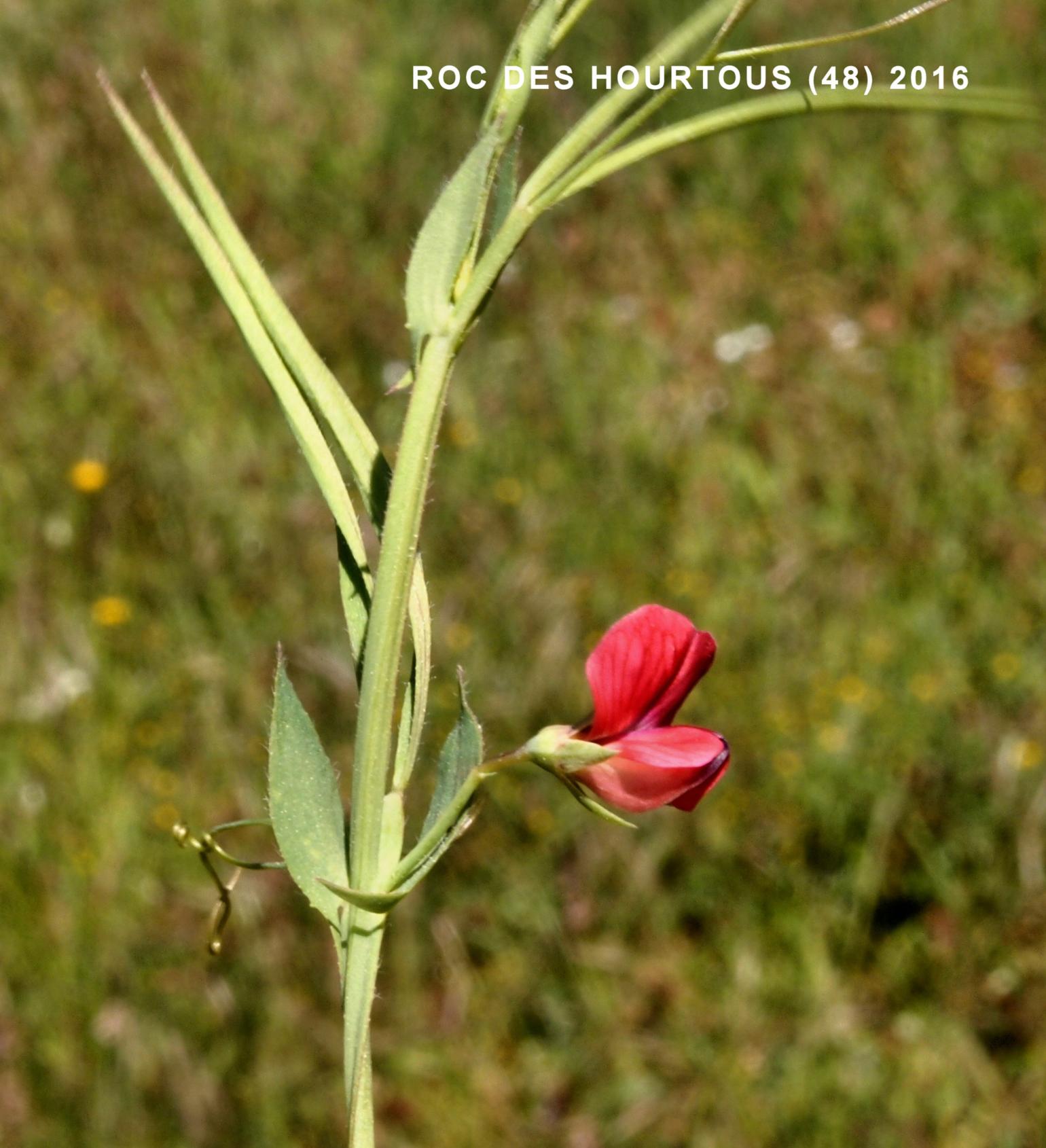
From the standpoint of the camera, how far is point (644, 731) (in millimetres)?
530

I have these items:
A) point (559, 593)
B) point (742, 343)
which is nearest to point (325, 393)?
point (559, 593)

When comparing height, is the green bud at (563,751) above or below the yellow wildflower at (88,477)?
above

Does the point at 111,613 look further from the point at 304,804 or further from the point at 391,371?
the point at 304,804

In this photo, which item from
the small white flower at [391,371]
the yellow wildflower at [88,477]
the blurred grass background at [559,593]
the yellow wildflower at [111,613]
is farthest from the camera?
the small white flower at [391,371]

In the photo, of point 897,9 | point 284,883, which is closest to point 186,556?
point 284,883

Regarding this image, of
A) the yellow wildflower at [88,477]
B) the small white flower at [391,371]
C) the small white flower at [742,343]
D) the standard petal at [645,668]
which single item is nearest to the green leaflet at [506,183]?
the standard petal at [645,668]

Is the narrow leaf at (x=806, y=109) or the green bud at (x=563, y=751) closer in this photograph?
the narrow leaf at (x=806, y=109)

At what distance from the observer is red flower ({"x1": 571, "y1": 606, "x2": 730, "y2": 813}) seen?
1.64 ft

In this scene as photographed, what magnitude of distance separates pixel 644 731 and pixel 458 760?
7 cm

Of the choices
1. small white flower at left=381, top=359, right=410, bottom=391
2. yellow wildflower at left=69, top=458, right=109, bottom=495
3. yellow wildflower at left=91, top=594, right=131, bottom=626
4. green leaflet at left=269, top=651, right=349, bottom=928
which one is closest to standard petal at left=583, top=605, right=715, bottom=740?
green leaflet at left=269, top=651, right=349, bottom=928

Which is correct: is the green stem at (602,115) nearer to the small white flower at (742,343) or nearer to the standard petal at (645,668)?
the standard petal at (645,668)

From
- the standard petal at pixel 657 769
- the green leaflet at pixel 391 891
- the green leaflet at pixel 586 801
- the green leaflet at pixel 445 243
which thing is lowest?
the green leaflet at pixel 391 891

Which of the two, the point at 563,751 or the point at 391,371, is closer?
the point at 563,751

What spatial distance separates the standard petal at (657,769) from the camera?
509 millimetres
